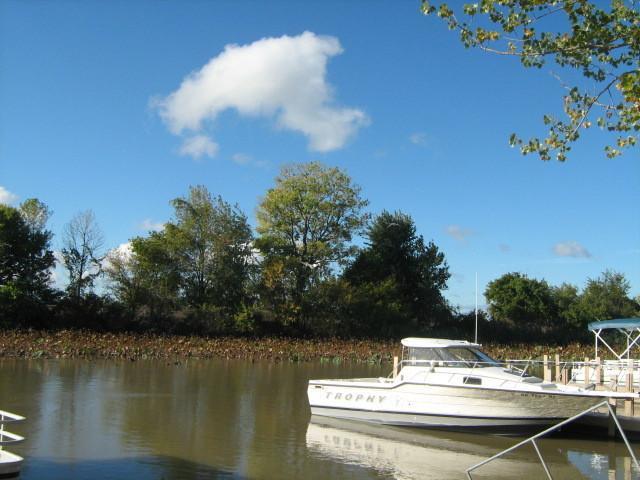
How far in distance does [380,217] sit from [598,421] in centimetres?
4146

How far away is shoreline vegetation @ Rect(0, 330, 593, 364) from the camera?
3450 cm

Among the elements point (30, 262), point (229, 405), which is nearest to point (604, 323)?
point (229, 405)

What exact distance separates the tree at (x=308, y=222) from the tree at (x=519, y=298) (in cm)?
2202

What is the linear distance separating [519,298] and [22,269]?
159 feet

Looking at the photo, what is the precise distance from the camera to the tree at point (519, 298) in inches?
2731

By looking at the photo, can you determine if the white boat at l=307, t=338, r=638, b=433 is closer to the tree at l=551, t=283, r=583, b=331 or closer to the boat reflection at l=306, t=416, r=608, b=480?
the boat reflection at l=306, t=416, r=608, b=480

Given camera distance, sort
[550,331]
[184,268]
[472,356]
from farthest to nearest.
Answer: [550,331], [184,268], [472,356]

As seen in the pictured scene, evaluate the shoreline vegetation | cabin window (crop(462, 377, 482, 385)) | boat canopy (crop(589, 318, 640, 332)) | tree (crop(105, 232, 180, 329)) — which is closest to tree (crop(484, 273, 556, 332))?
the shoreline vegetation

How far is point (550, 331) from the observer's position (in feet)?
185

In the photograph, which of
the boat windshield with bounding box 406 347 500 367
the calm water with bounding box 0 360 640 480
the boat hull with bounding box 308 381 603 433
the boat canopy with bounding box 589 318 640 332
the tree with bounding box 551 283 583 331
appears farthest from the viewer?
the tree with bounding box 551 283 583 331

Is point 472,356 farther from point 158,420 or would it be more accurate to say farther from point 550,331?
point 550,331

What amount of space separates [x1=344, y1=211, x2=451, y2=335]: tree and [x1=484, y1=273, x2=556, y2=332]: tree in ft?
43.2

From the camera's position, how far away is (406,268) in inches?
2265

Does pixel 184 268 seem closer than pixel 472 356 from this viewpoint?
No
